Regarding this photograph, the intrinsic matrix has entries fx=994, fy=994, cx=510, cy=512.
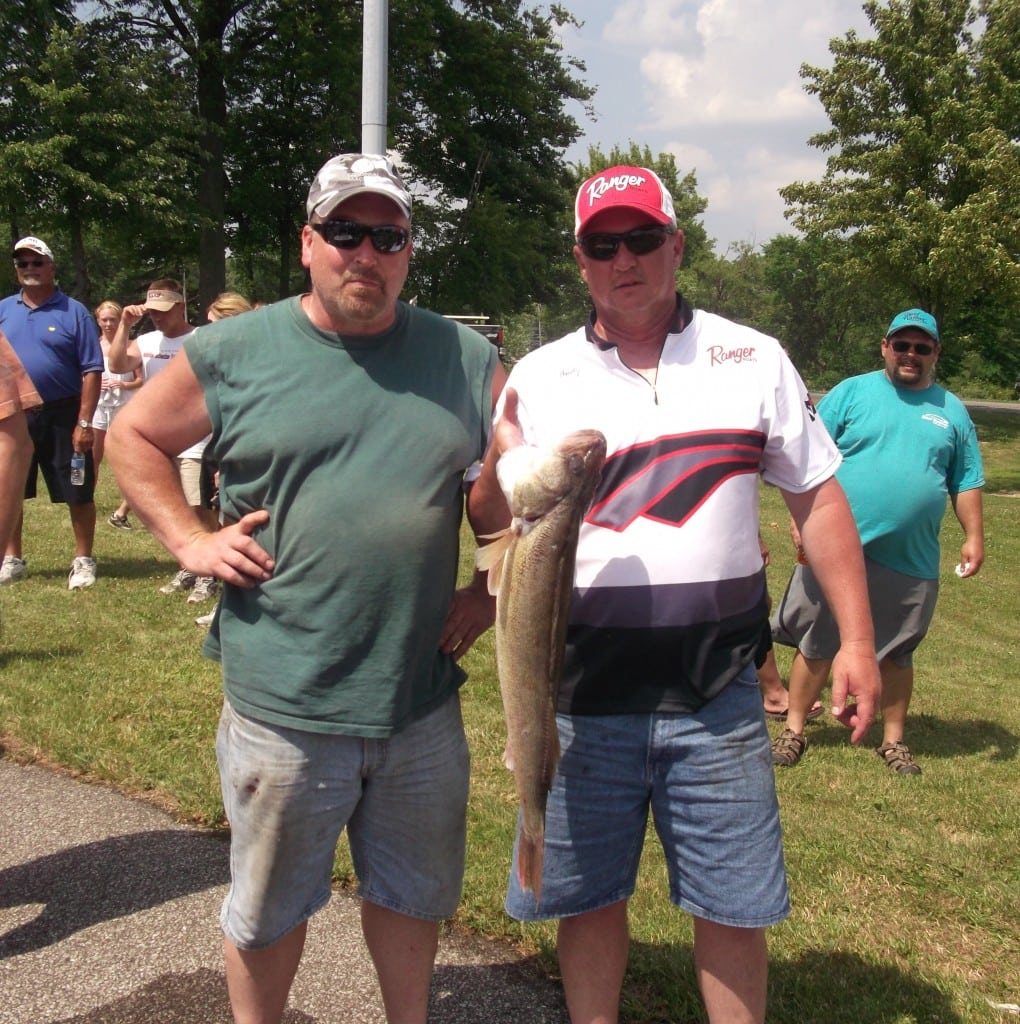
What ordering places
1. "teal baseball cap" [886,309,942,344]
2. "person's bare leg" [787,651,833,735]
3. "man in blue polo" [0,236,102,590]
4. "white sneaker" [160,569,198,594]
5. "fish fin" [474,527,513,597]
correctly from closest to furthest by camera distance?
"fish fin" [474,527,513,597] < "teal baseball cap" [886,309,942,344] < "person's bare leg" [787,651,833,735] < "man in blue polo" [0,236,102,590] < "white sneaker" [160,569,198,594]

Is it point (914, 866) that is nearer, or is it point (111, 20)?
point (914, 866)

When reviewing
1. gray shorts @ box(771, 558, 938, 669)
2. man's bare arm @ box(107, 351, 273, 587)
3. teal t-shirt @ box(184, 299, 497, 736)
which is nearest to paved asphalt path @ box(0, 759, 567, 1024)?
teal t-shirt @ box(184, 299, 497, 736)

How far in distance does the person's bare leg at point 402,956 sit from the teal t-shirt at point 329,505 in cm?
56

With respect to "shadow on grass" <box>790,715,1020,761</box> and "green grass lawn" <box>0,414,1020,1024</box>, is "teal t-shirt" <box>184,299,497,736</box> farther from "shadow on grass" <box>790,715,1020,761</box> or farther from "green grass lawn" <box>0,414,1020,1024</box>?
"shadow on grass" <box>790,715,1020,761</box>

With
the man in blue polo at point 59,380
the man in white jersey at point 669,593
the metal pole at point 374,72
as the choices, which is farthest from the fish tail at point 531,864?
the man in blue polo at point 59,380

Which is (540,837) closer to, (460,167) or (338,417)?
(338,417)

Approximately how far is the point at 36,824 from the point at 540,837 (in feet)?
8.59

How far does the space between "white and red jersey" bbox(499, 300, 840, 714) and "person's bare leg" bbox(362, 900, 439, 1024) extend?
2.32ft

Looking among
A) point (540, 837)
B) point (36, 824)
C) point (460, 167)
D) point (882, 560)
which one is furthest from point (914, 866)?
point (460, 167)

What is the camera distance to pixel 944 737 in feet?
20.1

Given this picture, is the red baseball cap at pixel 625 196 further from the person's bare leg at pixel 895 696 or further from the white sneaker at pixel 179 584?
the white sneaker at pixel 179 584

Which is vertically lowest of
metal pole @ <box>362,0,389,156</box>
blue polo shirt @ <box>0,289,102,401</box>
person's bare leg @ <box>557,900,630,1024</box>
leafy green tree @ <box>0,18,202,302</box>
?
person's bare leg @ <box>557,900,630,1024</box>

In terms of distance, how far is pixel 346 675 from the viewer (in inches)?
92.1

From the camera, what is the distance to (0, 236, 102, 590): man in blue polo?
24.7 ft
